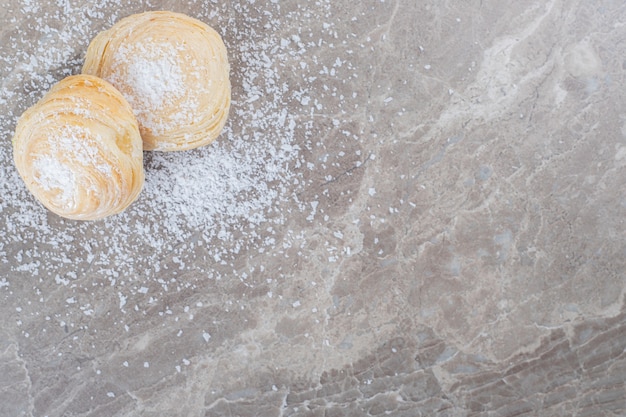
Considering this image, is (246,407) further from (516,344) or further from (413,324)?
(516,344)

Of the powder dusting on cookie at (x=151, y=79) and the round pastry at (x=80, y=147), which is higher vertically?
the powder dusting on cookie at (x=151, y=79)

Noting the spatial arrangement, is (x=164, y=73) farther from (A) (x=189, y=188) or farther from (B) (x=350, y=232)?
(B) (x=350, y=232)

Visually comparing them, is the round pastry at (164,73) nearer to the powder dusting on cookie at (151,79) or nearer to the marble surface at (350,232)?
the powder dusting on cookie at (151,79)

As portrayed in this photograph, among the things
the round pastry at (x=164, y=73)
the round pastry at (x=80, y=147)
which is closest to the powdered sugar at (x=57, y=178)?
the round pastry at (x=80, y=147)

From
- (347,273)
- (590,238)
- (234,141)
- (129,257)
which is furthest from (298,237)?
(590,238)

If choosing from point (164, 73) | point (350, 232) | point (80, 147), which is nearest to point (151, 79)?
point (164, 73)

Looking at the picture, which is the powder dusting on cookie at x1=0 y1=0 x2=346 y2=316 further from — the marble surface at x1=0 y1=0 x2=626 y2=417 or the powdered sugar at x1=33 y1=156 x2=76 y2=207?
the powdered sugar at x1=33 y1=156 x2=76 y2=207

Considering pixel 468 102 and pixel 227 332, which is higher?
pixel 468 102
